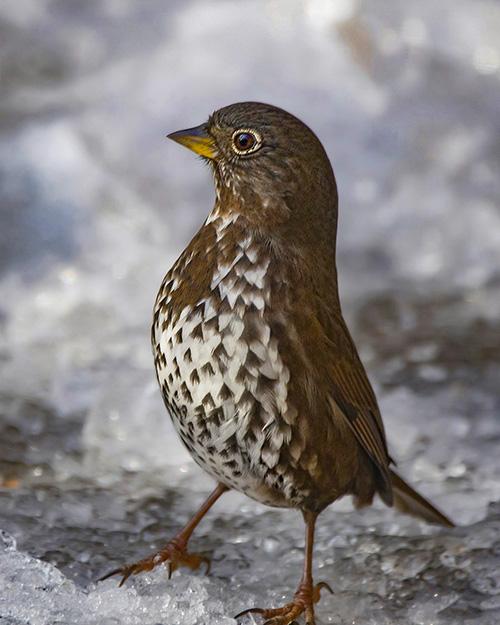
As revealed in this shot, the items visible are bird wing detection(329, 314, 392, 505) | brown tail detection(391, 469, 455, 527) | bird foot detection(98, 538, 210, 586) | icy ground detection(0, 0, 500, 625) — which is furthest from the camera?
brown tail detection(391, 469, 455, 527)

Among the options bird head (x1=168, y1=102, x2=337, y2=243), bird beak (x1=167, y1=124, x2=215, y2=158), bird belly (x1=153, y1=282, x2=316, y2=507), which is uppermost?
bird beak (x1=167, y1=124, x2=215, y2=158)

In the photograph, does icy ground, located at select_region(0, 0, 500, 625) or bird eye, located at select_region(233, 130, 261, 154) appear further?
icy ground, located at select_region(0, 0, 500, 625)

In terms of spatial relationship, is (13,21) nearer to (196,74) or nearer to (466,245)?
(196,74)

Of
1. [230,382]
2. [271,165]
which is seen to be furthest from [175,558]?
[271,165]

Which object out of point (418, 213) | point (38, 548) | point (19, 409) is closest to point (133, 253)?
point (19, 409)

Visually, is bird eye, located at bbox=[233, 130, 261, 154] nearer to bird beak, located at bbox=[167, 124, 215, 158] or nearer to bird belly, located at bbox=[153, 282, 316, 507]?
bird beak, located at bbox=[167, 124, 215, 158]

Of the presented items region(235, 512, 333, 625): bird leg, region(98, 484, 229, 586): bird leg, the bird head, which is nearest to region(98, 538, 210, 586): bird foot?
region(98, 484, 229, 586): bird leg

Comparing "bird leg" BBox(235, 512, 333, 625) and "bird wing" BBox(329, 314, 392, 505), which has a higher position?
"bird wing" BBox(329, 314, 392, 505)

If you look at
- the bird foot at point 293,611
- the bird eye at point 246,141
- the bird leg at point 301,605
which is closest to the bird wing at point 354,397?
the bird leg at point 301,605
